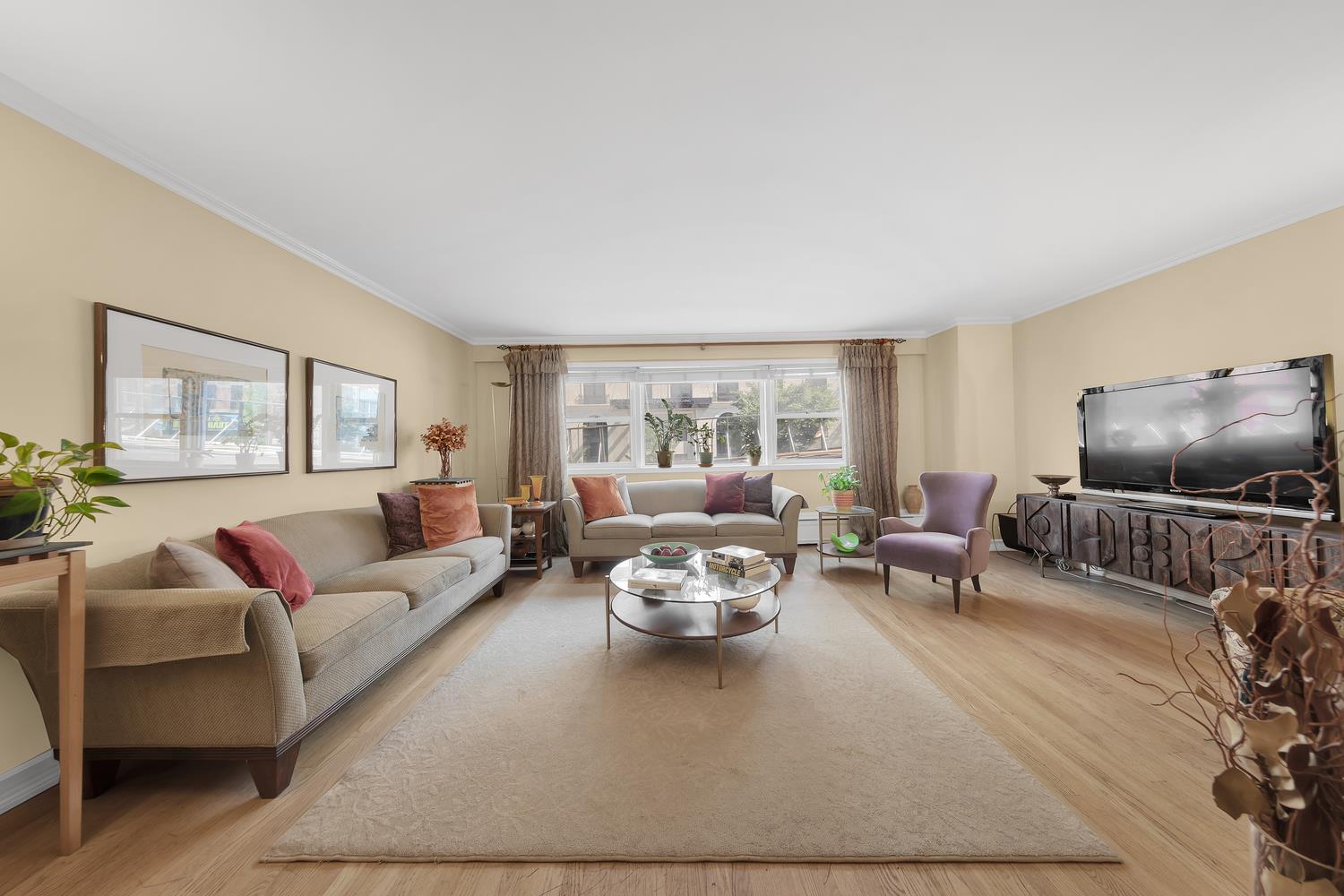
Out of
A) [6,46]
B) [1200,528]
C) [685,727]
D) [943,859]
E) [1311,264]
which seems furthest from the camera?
[1200,528]

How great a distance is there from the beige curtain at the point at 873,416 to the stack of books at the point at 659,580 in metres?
3.22

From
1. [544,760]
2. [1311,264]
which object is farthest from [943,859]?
[1311,264]

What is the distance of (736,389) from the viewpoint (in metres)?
5.80

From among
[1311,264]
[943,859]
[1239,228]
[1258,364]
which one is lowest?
[943,859]

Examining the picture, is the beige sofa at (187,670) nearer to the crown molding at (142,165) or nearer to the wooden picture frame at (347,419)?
the wooden picture frame at (347,419)

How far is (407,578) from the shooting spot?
2.74 m

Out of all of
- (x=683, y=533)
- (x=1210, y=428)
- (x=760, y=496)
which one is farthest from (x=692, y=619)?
(x=1210, y=428)

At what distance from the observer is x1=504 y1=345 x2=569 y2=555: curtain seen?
214 inches

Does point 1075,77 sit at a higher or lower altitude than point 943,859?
Answer: higher

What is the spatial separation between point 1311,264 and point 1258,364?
0.57 meters

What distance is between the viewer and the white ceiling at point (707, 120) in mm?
1614

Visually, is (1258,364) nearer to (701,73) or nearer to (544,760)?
(701,73)

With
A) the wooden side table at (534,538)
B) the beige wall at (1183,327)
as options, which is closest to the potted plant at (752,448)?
the wooden side table at (534,538)

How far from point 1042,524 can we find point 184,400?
5622 mm
